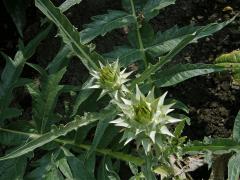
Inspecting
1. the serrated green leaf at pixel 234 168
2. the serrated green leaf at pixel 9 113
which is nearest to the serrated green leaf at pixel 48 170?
the serrated green leaf at pixel 9 113

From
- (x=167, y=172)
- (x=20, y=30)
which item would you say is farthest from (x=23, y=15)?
(x=167, y=172)

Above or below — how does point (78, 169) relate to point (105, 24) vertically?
below

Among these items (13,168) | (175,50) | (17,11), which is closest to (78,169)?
(13,168)

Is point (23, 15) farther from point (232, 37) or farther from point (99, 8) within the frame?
point (232, 37)

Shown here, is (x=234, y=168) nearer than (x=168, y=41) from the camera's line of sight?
Yes

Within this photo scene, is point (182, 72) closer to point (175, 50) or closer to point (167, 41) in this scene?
point (167, 41)

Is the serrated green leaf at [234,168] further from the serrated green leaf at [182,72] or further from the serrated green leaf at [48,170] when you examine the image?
the serrated green leaf at [48,170]

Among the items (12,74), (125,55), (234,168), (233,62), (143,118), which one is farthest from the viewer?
(233,62)

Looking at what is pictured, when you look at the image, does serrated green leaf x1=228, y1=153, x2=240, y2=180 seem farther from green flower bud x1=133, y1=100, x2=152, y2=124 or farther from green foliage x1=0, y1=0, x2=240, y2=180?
green flower bud x1=133, y1=100, x2=152, y2=124
